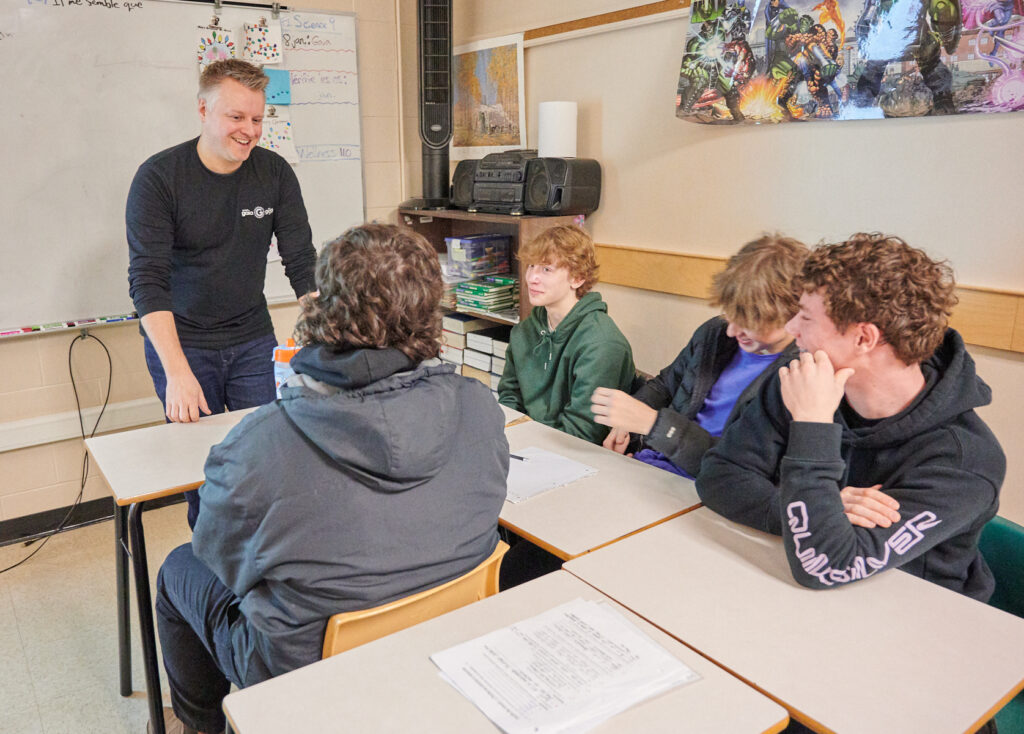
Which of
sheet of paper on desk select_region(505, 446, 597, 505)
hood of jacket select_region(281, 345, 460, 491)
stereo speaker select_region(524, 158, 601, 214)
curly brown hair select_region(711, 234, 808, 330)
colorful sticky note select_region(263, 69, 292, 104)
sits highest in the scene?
colorful sticky note select_region(263, 69, 292, 104)

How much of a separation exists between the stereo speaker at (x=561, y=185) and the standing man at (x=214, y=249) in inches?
37.3

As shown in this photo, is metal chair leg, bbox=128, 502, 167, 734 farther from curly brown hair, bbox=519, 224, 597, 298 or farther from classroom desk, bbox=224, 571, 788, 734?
curly brown hair, bbox=519, 224, 597, 298

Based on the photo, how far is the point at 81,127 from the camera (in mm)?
2877

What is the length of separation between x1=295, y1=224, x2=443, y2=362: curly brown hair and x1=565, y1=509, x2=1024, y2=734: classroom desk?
511mm

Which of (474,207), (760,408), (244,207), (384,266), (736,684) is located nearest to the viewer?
(736,684)

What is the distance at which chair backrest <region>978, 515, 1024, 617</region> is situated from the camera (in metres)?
1.46

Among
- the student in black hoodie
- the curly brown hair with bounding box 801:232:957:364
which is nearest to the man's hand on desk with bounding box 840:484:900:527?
the student in black hoodie

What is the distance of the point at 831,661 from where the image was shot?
112cm

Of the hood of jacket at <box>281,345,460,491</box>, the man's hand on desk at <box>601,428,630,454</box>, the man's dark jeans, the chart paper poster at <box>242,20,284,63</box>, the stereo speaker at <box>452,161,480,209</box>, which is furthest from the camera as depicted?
the stereo speaker at <box>452,161,480,209</box>

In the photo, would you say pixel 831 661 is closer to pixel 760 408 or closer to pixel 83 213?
pixel 760 408

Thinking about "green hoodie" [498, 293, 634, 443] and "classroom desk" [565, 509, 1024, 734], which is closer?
"classroom desk" [565, 509, 1024, 734]

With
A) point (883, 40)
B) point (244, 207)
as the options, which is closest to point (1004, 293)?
point (883, 40)

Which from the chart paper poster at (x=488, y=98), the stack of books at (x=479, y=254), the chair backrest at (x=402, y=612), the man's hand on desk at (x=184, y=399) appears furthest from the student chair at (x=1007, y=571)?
the chart paper poster at (x=488, y=98)

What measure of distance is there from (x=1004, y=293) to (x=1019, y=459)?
0.47 meters
